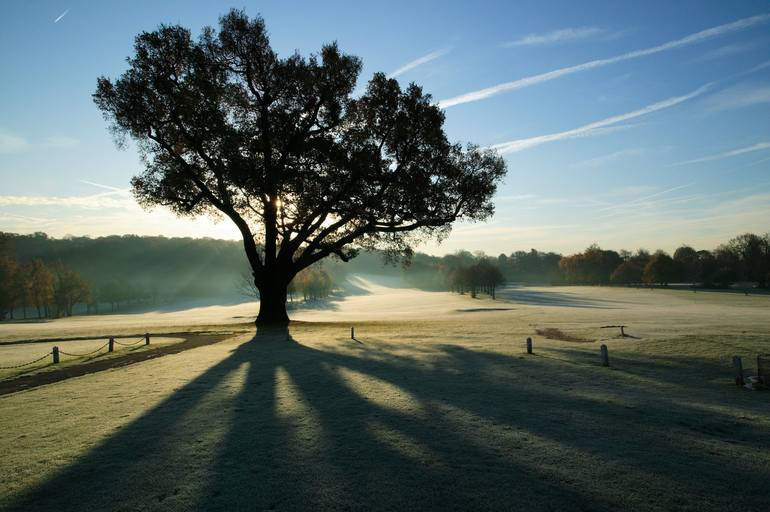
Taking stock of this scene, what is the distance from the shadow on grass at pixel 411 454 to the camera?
586 centimetres

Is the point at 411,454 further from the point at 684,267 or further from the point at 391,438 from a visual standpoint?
the point at 684,267

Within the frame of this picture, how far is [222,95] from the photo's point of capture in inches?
1089

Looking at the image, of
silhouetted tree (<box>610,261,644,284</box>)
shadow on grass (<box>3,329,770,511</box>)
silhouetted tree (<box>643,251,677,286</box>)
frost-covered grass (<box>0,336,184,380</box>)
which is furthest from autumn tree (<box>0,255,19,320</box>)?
silhouetted tree (<box>610,261,644,284</box>)

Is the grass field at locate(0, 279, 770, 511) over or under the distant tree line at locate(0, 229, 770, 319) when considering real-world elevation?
under

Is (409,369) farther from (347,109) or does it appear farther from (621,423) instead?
(347,109)

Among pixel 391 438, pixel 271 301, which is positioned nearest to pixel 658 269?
pixel 271 301

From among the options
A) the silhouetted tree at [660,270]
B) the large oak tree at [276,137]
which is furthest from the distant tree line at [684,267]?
the large oak tree at [276,137]

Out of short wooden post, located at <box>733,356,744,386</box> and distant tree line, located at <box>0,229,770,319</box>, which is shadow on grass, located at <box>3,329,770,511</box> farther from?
distant tree line, located at <box>0,229,770,319</box>

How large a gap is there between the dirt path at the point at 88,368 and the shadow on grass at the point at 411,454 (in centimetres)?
703

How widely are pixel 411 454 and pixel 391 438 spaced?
0.86 metres

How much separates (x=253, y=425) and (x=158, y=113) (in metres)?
25.2

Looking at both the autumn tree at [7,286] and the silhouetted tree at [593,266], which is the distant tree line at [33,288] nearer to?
the autumn tree at [7,286]

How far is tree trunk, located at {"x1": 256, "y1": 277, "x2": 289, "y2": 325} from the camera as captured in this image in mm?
32406

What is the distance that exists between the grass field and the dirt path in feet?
5.19
